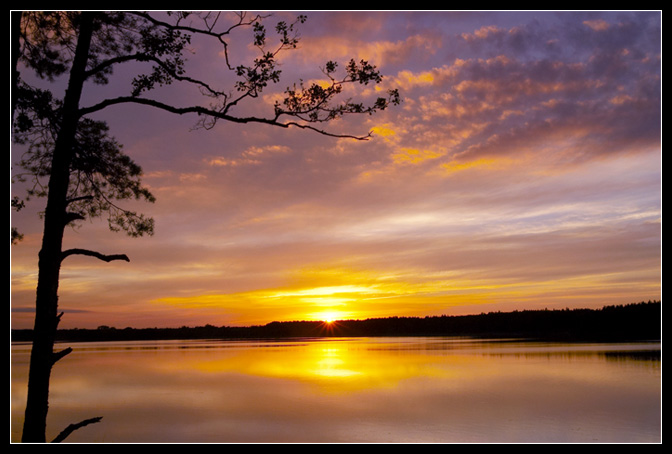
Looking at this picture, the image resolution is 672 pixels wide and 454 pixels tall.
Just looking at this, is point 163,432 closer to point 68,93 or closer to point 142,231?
point 142,231

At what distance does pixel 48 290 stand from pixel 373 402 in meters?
17.1

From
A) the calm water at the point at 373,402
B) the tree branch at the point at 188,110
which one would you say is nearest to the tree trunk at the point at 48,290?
the tree branch at the point at 188,110

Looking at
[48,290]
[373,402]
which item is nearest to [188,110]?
[48,290]

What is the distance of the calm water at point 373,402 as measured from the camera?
17922mm

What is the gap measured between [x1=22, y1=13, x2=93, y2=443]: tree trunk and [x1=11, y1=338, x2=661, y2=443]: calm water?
32.1ft

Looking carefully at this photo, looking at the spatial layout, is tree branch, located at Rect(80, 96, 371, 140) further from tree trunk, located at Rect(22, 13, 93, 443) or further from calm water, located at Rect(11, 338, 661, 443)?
calm water, located at Rect(11, 338, 661, 443)

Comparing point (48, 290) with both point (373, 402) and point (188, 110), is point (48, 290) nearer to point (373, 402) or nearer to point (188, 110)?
point (188, 110)

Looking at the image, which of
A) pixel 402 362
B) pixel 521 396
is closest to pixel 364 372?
pixel 402 362

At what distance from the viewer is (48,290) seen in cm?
838

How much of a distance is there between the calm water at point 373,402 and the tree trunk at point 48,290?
9775mm

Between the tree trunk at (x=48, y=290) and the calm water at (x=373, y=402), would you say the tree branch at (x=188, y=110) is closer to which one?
the tree trunk at (x=48, y=290)

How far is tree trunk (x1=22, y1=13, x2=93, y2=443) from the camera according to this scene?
27.2 feet

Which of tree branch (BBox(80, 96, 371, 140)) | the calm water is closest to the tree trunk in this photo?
tree branch (BBox(80, 96, 371, 140))
